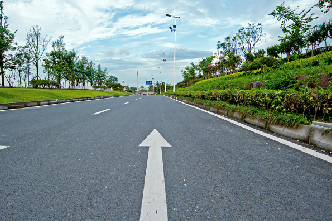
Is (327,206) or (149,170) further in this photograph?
(149,170)

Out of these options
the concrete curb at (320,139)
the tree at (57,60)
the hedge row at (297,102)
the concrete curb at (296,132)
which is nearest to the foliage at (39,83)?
the tree at (57,60)

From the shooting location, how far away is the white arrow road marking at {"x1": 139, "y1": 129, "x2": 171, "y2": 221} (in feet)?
5.65

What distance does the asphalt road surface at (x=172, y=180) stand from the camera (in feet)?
5.81

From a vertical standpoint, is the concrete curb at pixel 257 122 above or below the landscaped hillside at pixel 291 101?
below

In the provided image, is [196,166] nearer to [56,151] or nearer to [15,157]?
[56,151]

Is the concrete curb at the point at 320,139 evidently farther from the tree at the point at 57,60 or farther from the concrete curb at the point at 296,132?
the tree at the point at 57,60

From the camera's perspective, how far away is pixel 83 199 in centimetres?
194

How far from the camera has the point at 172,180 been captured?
2.35 meters

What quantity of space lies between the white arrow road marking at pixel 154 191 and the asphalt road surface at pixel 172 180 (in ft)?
0.18

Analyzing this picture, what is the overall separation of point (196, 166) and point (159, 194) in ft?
2.96

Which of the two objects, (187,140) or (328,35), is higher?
(328,35)

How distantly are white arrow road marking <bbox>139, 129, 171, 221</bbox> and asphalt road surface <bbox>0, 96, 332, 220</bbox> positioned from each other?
0.05 metres

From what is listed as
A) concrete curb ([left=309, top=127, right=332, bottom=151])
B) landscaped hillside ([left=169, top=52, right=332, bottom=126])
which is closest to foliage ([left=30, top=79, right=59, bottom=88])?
landscaped hillside ([left=169, top=52, right=332, bottom=126])

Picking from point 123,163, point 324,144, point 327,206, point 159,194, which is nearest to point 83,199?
point 159,194
